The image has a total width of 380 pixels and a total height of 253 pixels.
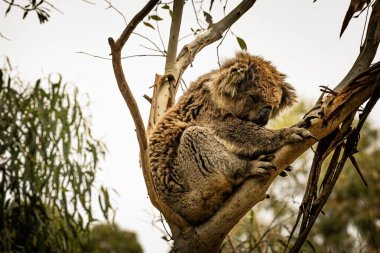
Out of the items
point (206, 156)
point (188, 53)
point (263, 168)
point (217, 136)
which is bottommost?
point (263, 168)

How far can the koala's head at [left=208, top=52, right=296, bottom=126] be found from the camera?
3.42 metres

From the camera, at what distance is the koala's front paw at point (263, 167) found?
2545 mm

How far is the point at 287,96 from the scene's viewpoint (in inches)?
149

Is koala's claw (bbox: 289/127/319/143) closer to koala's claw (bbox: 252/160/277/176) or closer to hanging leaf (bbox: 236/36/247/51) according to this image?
koala's claw (bbox: 252/160/277/176)

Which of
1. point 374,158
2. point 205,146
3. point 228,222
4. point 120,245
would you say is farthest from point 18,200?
point 374,158

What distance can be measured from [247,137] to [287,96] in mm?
830

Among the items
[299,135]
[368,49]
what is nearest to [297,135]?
[299,135]

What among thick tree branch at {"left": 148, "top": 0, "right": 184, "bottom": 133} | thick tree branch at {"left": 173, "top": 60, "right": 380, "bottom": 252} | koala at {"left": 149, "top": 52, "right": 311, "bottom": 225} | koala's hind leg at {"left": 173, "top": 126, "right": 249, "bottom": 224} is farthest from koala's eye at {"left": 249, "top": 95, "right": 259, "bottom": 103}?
thick tree branch at {"left": 173, "top": 60, "right": 380, "bottom": 252}

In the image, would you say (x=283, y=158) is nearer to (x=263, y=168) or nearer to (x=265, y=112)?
(x=263, y=168)

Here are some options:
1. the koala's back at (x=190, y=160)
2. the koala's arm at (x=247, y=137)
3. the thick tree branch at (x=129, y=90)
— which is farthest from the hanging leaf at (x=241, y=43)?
the thick tree branch at (x=129, y=90)

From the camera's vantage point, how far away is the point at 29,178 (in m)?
4.05

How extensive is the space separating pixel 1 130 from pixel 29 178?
0.50 m

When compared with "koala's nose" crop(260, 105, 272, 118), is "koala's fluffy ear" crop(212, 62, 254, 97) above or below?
above

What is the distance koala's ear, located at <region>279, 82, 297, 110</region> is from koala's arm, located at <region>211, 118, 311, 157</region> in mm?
640
